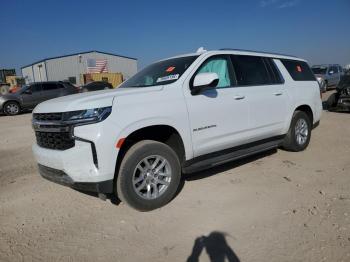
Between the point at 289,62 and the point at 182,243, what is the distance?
4252 mm

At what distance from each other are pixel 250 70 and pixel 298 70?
5.31ft

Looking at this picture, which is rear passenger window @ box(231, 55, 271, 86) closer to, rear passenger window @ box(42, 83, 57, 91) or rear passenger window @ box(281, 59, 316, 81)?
rear passenger window @ box(281, 59, 316, 81)

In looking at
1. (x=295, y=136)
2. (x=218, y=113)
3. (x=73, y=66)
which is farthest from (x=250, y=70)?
(x=73, y=66)

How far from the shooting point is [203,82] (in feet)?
12.9

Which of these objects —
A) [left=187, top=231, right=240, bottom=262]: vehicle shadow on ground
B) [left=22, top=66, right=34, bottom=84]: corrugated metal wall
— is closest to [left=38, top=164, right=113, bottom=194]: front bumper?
[left=187, top=231, right=240, bottom=262]: vehicle shadow on ground

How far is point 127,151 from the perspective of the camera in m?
3.65

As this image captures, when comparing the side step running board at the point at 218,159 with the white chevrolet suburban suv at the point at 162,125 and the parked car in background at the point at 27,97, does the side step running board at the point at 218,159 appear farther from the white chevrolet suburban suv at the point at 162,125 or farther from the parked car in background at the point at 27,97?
the parked car in background at the point at 27,97

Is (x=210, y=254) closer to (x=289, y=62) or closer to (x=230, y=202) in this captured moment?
(x=230, y=202)

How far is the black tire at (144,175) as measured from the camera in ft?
11.6

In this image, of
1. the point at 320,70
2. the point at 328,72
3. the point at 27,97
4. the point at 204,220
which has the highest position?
the point at 27,97

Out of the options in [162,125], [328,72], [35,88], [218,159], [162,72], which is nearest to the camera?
[162,125]

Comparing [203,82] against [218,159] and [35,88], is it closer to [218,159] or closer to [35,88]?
[218,159]

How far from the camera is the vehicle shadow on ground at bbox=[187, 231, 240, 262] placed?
9.30ft

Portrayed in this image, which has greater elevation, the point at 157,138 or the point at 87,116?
the point at 87,116
